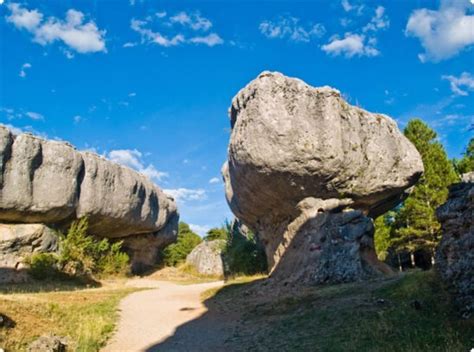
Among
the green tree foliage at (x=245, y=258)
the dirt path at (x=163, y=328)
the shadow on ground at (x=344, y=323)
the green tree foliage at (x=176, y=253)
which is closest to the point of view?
the shadow on ground at (x=344, y=323)

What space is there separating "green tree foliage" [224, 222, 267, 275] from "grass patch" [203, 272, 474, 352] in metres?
14.1

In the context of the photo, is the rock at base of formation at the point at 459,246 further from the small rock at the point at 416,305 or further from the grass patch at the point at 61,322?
the grass patch at the point at 61,322

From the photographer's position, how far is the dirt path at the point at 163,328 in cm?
1084

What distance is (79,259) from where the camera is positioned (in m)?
27.1

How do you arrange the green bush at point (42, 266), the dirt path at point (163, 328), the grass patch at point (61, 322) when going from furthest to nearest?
1. the green bush at point (42, 266)
2. the dirt path at point (163, 328)
3. the grass patch at point (61, 322)

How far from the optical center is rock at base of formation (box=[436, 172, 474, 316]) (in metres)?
8.91

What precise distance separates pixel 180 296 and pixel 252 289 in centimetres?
473

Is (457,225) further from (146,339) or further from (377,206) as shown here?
(377,206)

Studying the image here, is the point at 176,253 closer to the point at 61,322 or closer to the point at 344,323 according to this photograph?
the point at 61,322

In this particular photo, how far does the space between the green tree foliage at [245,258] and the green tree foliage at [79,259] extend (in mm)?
10090

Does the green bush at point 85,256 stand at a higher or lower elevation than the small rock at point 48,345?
higher

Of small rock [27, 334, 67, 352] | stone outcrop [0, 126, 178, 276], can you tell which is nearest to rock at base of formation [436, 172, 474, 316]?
small rock [27, 334, 67, 352]

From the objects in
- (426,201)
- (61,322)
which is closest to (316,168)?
(61,322)

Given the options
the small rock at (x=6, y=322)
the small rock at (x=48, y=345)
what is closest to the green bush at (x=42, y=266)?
the small rock at (x=6, y=322)
